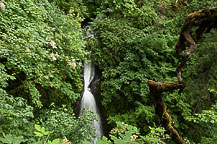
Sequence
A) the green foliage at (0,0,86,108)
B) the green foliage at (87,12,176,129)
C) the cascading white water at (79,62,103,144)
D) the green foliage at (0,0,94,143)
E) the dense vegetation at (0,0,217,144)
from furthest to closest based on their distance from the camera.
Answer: the cascading white water at (79,62,103,144) → the green foliage at (87,12,176,129) → the dense vegetation at (0,0,217,144) → the green foliage at (0,0,86,108) → the green foliage at (0,0,94,143)

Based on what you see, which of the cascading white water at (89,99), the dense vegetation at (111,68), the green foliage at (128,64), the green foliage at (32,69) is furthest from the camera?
the cascading white water at (89,99)

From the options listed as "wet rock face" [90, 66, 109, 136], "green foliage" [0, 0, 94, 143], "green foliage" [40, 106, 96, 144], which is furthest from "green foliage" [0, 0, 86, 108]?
"wet rock face" [90, 66, 109, 136]

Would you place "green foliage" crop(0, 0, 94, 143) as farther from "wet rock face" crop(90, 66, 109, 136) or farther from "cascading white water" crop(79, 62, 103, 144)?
"wet rock face" crop(90, 66, 109, 136)

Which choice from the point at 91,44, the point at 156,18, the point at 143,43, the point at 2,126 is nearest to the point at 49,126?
the point at 2,126

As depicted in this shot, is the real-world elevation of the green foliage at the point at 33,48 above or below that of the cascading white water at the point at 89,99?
above

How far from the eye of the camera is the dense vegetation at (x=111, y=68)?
3.79 meters

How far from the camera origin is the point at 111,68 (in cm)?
733

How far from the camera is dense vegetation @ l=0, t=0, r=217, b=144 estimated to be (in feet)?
12.4

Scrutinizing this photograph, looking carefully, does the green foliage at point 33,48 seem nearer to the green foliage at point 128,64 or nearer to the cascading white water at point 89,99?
the cascading white water at point 89,99

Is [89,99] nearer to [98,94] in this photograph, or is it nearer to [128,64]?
[98,94]

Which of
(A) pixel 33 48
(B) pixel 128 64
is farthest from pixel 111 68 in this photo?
(A) pixel 33 48

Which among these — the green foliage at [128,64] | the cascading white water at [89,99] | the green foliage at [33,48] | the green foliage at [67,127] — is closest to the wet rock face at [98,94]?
the cascading white water at [89,99]

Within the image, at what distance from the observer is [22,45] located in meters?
2.96

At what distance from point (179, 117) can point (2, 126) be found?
650cm
